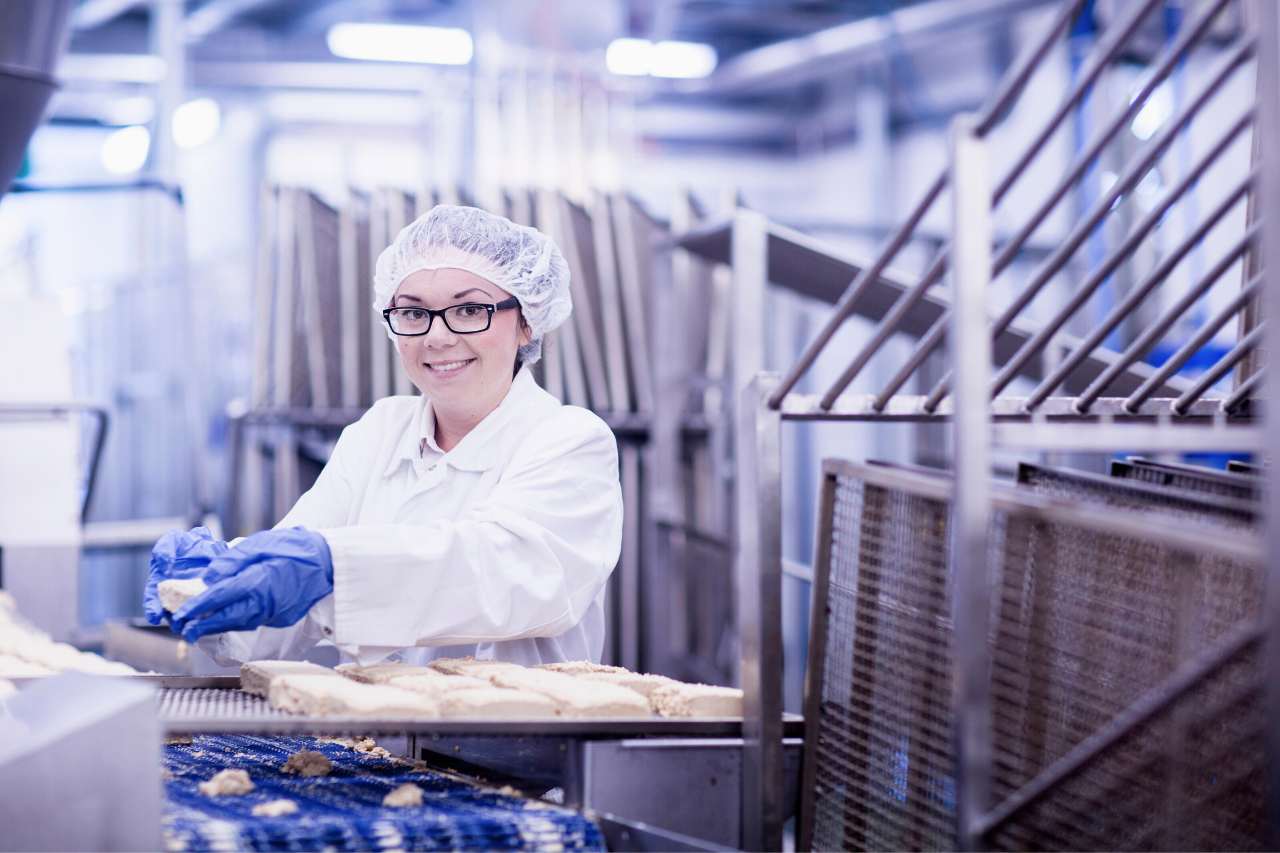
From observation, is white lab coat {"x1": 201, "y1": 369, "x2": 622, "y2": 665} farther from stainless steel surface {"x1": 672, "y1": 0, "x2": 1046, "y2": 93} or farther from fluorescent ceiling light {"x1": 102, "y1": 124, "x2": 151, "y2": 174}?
fluorescent ceiling light {"x1": 102, "y1": 124, "x2": 151, "y2": 174}

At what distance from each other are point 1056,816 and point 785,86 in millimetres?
6762

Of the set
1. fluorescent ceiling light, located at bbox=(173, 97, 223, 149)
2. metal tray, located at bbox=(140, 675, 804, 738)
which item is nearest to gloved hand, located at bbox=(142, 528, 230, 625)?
metal tray, located at bbox=(140, 675, 804, 738)

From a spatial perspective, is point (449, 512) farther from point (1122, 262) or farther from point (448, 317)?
point (1122, 262)

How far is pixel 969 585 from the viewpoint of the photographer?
100 centimetres

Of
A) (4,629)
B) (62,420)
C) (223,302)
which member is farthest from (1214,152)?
(223,302)

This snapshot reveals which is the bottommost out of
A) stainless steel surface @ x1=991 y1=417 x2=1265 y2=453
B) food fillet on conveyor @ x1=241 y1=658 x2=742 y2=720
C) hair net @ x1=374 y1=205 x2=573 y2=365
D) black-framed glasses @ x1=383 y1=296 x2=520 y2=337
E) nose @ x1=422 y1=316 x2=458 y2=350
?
food fillet on conveyor @ x1=241 y1=658 x2=742 y2=720

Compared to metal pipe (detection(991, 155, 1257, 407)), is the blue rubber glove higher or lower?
lower

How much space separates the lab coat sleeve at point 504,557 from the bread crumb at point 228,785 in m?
0.18

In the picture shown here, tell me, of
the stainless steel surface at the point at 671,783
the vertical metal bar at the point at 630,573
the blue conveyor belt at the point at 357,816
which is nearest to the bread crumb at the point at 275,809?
the blue conveyor belt at the point at 357,816

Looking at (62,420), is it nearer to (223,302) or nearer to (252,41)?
(223,302)

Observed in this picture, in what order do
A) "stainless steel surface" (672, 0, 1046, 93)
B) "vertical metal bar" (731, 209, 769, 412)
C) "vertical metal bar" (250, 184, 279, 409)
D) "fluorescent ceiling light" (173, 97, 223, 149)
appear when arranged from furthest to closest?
"fluorescent ceiling light" (173, 97, 223, 149), "stainless steel surface" (672, 0, 1046, 93), "vertical metal bar" (250, 184, 279, 409), "vertical metal bar" (731, 209, 769, 412)

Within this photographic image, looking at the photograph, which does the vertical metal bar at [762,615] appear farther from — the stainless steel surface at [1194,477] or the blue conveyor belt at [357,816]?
the stainless steel surface at [1194,477]

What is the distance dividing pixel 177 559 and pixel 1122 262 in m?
1.06

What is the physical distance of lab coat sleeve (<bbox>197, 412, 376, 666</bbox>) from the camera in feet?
5.64
